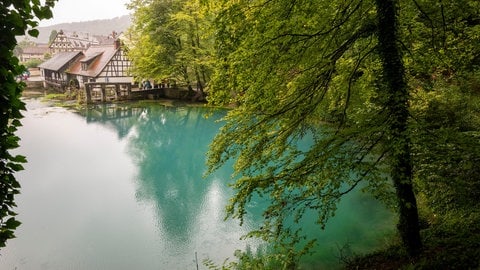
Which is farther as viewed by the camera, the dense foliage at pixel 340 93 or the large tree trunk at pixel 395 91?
the dense foliage at pixel 340 93

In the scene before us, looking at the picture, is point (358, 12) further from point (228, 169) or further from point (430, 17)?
point (228, 169)

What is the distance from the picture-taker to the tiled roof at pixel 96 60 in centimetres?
3847

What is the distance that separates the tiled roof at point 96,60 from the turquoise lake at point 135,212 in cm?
1848

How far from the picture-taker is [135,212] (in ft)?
38.3

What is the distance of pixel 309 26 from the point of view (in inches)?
191

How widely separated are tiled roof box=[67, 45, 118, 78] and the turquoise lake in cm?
1848

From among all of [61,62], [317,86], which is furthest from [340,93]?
[61,62]

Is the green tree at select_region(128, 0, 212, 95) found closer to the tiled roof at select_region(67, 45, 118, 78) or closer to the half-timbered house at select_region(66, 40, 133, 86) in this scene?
the half-timbered house at select_region(66, 40, 133, 86)

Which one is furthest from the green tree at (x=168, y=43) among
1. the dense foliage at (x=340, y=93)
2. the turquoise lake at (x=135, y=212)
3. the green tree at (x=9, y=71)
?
the green tree at (x=9, y=71)

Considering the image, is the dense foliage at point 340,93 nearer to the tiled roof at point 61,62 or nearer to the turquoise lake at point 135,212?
the turquoise lake at point 135,212

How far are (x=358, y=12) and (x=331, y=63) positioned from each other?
86 cm

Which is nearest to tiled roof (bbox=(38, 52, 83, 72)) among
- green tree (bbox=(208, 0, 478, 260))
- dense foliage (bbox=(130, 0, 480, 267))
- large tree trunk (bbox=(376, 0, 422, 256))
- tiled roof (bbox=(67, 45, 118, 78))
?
tiled roof (bbox=(67, 45, 118, 78))

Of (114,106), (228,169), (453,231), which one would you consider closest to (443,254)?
(453,231)

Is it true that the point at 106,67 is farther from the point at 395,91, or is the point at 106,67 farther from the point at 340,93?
the point at 395,91
